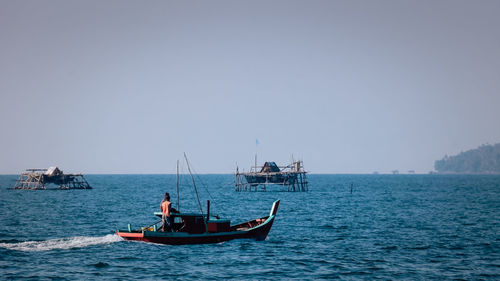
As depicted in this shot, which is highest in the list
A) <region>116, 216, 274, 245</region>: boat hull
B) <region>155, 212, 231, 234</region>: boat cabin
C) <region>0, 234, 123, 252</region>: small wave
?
<region>155, 212, 231, 234</region>: boat cabin

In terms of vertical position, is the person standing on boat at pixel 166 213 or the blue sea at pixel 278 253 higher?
the person standing on boat at pixel 166 213

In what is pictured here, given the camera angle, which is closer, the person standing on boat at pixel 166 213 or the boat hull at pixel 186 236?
the person standing on boat at pixel 166 213

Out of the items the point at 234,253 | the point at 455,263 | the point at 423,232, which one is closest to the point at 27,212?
the point at 234,253

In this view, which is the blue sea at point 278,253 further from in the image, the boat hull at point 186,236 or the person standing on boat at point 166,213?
the person standing on boat at point 166,213

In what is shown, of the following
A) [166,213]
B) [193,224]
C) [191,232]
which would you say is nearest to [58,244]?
[166,213]

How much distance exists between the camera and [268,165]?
96375 millimetres

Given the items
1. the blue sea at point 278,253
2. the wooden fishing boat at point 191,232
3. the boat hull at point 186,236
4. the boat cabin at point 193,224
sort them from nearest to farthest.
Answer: the blue sea at point 278,253
the boat hull at point 186,236
the wooden fishing boat at point 191,232
the boat cabin at point 193,224

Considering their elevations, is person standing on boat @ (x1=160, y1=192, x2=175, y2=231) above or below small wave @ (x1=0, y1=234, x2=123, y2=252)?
above

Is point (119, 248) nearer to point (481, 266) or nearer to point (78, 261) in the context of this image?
point (78, 261)

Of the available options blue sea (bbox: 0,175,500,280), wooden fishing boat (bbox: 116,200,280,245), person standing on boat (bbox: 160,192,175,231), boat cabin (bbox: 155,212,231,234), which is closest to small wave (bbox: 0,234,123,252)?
blue sea (bbox: 0,175,500,280)

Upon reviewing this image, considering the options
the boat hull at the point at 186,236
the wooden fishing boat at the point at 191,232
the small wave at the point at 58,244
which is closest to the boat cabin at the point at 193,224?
the wooden fishing boat at the point at 191,232

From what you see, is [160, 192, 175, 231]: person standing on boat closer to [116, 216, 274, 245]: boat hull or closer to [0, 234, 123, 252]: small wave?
[116, 216, 274, 245]: boat hull

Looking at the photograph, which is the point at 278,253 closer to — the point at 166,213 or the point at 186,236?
the point at 186,236

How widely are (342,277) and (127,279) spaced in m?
9.49
